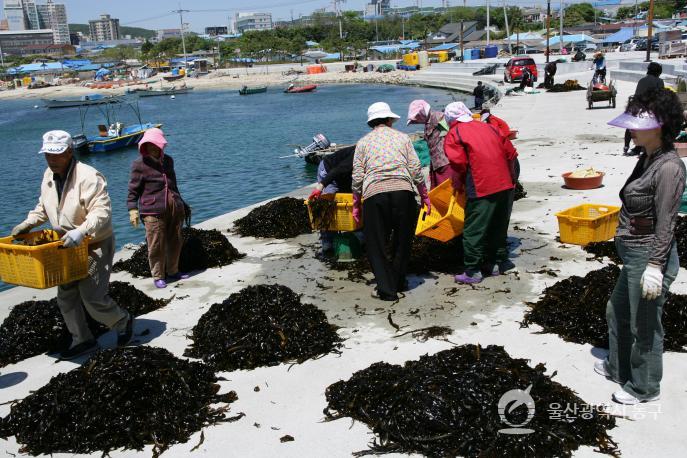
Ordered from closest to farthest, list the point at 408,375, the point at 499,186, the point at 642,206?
the point at 642,206
the point at 408,375
the point at 499,186

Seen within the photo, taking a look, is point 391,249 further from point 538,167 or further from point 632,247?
point 538,167

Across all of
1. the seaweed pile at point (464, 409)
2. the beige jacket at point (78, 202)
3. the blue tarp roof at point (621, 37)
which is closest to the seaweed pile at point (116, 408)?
the seaweed pile at point (464, 409)

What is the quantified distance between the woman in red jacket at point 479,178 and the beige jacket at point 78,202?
322cm

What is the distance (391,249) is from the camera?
6719 mm

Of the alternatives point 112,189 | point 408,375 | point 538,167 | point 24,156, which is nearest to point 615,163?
point 538,167

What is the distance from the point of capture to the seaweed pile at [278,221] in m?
8.94

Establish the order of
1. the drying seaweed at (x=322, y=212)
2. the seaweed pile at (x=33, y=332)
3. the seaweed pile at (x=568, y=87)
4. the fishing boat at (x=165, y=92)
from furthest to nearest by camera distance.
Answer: the fishing boat at (x=165, y=92) → the seaweed pile at (x=568, y=87) → the drying seaweed at (x=322, y=212) → the seaweed pile at (x=33, y=332)

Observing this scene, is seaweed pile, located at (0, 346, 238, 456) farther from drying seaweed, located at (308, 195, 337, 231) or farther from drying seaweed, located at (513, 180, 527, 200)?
drying seaweed, located at (513, 180, 527, 200)

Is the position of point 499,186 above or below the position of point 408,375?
above

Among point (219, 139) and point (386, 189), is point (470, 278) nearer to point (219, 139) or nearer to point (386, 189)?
point (386, 189)

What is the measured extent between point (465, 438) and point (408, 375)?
669 millimetres

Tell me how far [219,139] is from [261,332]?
32.1 metres

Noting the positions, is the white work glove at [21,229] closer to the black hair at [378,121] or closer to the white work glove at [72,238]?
the white work glove at [72,238]

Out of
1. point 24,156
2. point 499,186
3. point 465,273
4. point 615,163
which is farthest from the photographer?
point 24,156
